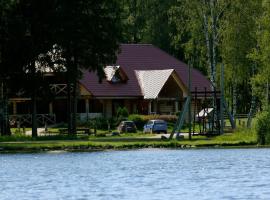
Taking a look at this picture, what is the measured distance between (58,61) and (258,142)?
737 inches

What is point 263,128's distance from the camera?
65125mm

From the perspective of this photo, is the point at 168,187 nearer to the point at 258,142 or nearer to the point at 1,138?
the point at 258,142

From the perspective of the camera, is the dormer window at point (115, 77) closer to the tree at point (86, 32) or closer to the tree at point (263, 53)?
the tree at point (263, 53)

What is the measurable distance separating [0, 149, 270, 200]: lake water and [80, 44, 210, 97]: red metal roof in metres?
40.0

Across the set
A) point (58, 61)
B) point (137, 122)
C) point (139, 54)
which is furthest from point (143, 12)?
point (58, 61)

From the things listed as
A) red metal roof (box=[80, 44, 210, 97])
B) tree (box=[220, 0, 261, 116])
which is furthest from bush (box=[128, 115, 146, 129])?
tree (box=[220, 0, 261, 116])

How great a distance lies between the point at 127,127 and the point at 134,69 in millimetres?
22731

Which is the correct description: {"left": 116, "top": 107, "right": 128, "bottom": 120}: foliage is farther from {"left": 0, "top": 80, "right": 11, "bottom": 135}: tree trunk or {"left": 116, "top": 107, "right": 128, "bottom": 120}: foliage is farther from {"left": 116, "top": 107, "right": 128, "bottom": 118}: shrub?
{"left": 0, "top": 80, "right": 11, "bottom": 135}: tree trunk

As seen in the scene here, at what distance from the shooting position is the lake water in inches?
1446

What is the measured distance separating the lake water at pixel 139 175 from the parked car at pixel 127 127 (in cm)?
2384

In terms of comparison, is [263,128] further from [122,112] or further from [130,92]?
[130,92]

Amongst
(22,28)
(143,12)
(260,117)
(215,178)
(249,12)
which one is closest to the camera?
(215,178)

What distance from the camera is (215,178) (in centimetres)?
4222

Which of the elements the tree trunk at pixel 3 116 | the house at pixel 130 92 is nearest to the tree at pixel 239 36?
the house at pixel 130 92
